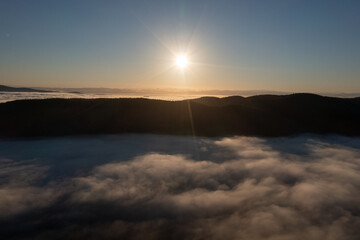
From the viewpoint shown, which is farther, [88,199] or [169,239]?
[88,199]

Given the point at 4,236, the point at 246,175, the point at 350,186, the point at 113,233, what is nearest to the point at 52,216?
the point at 4,236

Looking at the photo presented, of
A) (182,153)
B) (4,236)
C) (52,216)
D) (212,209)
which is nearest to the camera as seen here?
(4,236)

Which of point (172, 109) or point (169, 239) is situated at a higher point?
point (172, 109)

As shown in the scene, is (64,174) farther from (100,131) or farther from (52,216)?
(100,131)

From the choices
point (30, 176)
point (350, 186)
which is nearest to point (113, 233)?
point (30, 176)

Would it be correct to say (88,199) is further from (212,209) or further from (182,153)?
(182,153)

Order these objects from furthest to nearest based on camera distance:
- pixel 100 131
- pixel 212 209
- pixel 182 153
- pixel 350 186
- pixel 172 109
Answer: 1. pixel 172 109
2. pixel 100 131
3. pixel 182 153
4. pixel 350 186
5. pixel 212 209
